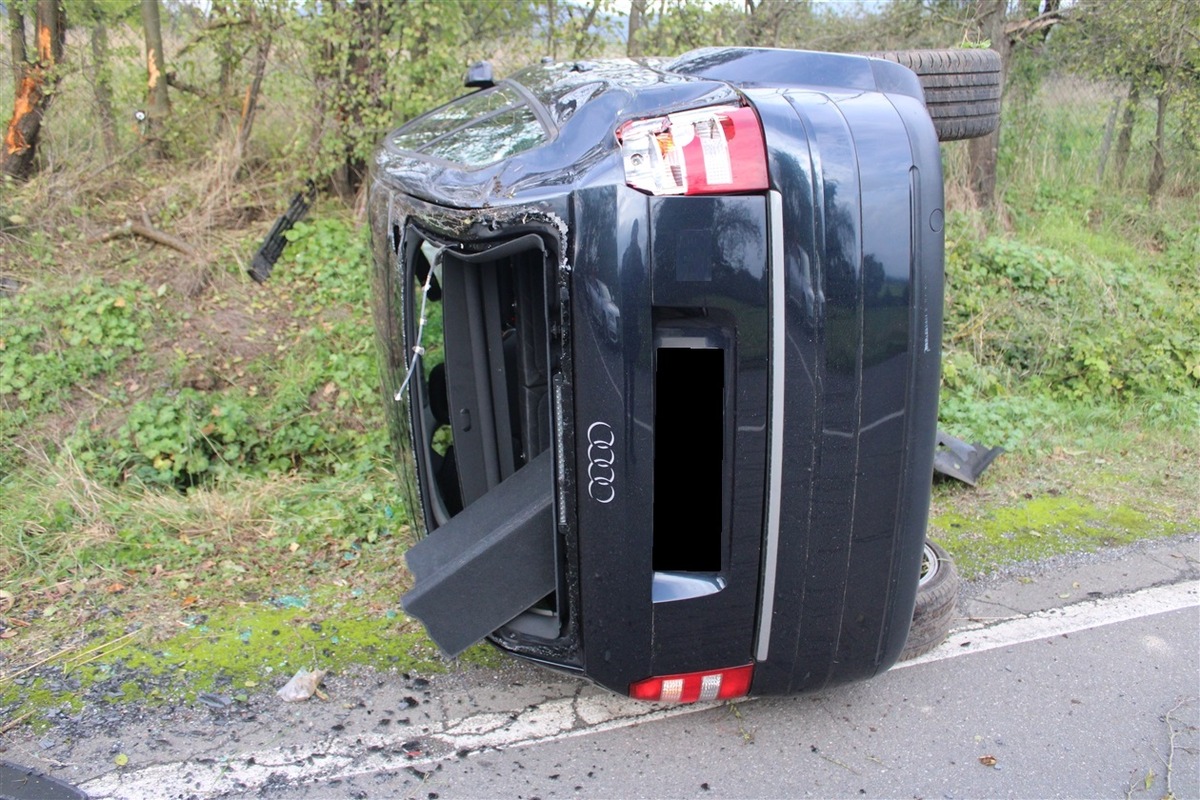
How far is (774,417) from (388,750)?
1.58m

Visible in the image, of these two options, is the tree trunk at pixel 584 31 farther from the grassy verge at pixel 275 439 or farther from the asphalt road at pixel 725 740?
the asphalt road at pixel 725 740

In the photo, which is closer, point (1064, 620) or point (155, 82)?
point (1064, 620)

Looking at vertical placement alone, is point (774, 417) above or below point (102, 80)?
below

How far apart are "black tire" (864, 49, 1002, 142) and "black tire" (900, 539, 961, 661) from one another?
5.68 feet

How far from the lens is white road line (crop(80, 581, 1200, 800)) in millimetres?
2699

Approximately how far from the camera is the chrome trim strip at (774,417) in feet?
7.68

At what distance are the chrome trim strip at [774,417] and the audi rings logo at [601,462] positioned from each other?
0.42 m

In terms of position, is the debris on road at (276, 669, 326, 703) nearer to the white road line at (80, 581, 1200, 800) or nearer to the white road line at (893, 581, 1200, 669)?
the white road line at (80, 581, 1200, 800)

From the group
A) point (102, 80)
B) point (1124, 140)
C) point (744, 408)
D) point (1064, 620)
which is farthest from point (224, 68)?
point (1124, 140)

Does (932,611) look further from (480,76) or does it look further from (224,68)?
(224,68)

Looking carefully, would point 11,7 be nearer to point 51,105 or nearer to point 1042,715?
point 51,105

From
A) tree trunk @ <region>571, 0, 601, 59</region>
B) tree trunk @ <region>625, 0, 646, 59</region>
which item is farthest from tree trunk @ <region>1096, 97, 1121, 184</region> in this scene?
tree trunk @ <region>571, 0, 601, 59</region>

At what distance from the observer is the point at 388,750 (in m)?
2.86

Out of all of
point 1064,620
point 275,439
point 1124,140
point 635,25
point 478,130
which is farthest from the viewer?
point 1124,140
